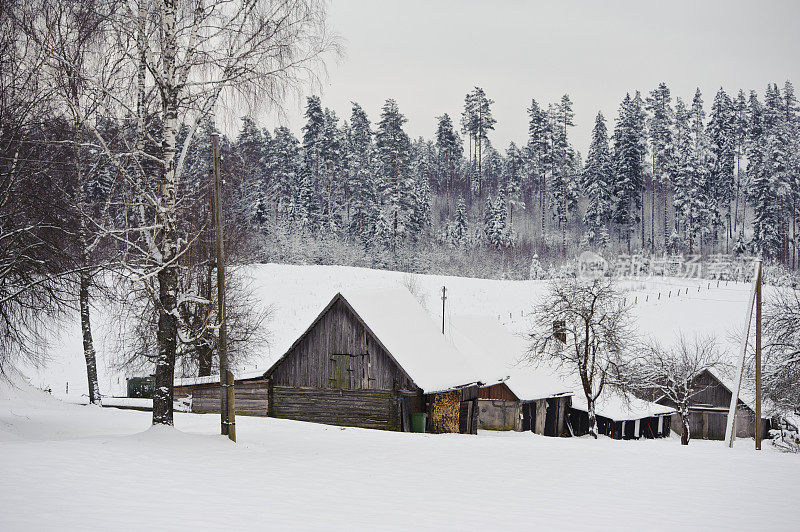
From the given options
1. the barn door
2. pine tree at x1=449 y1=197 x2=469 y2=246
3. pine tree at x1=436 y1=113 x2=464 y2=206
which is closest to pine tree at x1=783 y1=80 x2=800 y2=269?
pine tree at x1=449 y1=197 x2=469 y2=246

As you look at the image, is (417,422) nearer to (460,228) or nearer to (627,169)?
(460,228)

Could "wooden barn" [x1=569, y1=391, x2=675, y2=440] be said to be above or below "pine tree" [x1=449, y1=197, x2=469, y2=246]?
below

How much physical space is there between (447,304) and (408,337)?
3443 centimetres

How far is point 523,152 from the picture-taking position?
126562mm

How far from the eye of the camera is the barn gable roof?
90.6ft

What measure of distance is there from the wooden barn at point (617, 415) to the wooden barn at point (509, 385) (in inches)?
66.0

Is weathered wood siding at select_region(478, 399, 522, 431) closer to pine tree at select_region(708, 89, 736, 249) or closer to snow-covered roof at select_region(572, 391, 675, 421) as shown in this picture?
snow-covered roof at select_region(572, 391, 675, 421)

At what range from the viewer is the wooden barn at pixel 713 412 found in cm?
4812

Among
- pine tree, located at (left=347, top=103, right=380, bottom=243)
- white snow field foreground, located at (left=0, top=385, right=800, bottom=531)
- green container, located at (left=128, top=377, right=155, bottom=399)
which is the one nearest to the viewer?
white snow field foreground, located at (left=0, top=385, right=800, bottom=531)

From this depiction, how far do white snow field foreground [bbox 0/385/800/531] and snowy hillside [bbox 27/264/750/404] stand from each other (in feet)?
99.7

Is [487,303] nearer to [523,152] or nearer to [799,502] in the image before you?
[799,502]

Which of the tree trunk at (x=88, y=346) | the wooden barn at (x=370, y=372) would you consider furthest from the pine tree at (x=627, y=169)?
the tree trunk at (x=88, y=346)

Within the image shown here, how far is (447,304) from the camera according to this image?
63562mm

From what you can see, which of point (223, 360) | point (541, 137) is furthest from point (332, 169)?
point (223, 360)
